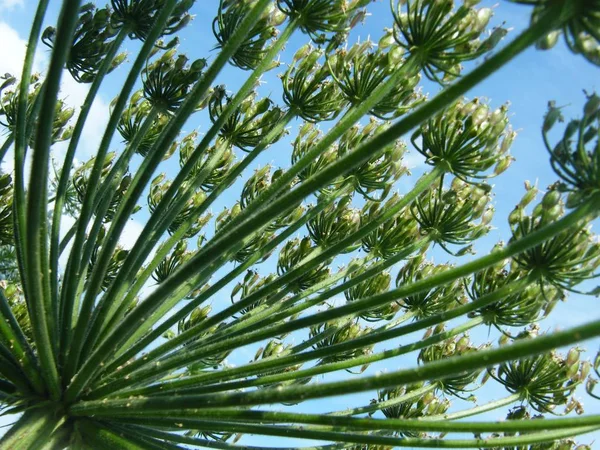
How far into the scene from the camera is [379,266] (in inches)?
334

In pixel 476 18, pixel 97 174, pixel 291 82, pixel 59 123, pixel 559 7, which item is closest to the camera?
pixel 559 7

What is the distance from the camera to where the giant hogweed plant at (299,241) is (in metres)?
5.94

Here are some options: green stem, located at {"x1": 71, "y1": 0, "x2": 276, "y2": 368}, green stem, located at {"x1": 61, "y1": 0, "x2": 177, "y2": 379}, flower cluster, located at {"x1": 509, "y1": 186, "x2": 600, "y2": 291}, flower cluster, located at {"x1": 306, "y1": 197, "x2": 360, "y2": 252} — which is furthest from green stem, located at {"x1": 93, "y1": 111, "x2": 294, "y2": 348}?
flower cluster, located at {"x1": 509, "y1": 186, "x2": 600, "y2": 291}

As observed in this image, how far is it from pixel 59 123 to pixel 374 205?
5618mm

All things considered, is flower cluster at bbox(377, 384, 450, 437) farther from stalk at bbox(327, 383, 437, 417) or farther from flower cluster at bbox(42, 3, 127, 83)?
flower cluster at bbox(42, 3, 127, 83)

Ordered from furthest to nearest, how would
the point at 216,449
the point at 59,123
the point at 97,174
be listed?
the point at 59,123 → the point at 216,449 → the point at 97,174

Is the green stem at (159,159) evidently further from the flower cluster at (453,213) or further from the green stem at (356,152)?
the flower cluster at (453,213)

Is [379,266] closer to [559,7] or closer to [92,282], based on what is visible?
[92,282]

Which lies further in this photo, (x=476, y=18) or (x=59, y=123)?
(x=59, y=123)

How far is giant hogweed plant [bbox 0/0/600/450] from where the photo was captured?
594 centimetres

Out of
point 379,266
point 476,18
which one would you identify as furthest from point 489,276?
point 476,18

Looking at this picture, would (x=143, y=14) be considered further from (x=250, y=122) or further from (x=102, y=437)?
(x=102, y=437)

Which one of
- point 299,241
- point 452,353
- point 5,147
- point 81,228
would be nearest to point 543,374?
point 452,353

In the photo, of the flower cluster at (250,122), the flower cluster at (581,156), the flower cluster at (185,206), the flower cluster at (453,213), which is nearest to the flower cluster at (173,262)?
the flower cluster at (185,206)
